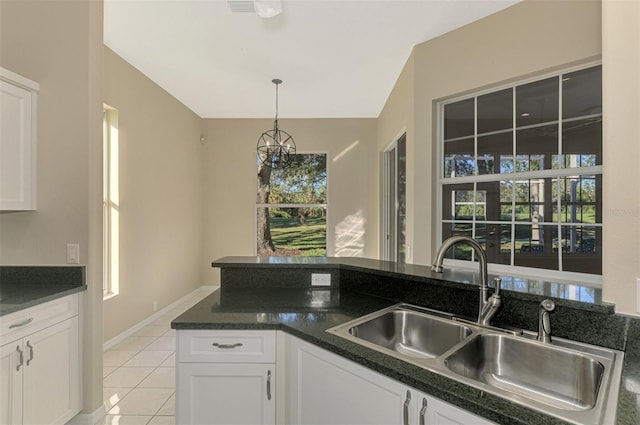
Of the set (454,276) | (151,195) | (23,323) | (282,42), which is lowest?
(23,323)

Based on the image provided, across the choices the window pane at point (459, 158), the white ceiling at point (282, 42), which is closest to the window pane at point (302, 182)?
Result: the white ceiling at point (282, 42)

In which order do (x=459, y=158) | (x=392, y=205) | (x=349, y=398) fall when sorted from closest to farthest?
(x=349, y=398) < (x=459, y=158) < (x=392, y=205)

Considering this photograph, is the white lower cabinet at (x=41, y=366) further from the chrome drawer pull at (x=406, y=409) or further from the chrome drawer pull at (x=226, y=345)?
the chrome drawer pull at (x=406, y=409)

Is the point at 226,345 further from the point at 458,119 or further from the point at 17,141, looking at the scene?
the point at 458,119

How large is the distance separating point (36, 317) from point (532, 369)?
2384mm

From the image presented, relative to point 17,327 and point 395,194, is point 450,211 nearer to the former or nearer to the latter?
point 395,194

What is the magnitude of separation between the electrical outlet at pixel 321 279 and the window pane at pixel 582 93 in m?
1.93

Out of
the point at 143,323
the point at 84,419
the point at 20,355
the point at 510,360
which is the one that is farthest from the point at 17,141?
the point at 510,360

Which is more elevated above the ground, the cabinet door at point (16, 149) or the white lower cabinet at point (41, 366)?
the cabinet door at point (16, 149)

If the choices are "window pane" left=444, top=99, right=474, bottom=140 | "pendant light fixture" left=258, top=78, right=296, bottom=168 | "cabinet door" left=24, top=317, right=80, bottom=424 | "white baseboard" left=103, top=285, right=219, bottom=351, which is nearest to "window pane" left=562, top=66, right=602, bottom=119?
"window pane" left=444, top=99, right=474, bottom=140

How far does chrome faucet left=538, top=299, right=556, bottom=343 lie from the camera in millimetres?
1188

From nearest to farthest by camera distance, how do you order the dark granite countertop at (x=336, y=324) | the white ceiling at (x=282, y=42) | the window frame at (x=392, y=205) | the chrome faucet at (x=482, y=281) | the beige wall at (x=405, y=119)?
the dark granite countertop at (x=336, y=324)
the chrome faucet at (x=482, y=281)
the white ceiling at (x=282, y=42)
the beige wall at (x=405, y=119)
the window frame at (x=392, y=205)

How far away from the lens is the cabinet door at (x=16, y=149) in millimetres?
1777

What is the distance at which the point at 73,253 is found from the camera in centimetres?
198
